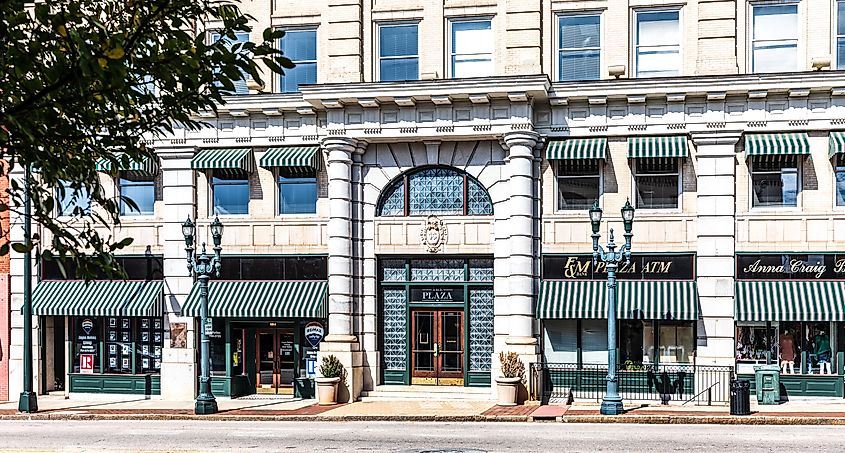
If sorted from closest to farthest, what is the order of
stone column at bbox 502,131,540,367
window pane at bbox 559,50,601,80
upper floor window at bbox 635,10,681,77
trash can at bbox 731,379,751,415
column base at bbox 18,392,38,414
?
1. trash can at bbox 731,379,751,415
2. column base at bbox 18,392,38,414
3. stone column at bbox 502,131,540,367
4. upper floor window at bbox 635,10,681,77
5. window pane at bbox 559,50,601,80

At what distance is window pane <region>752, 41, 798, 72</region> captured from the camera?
29.9m

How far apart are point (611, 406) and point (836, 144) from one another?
30.1ft

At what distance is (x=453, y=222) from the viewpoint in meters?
31.3

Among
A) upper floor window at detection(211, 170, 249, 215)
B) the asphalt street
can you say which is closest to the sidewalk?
the asphalt street

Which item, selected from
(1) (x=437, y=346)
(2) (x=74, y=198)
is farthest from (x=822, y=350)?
(2) (x=74, y=198)

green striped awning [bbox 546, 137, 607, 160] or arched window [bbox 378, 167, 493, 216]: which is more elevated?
green striped awning [bbox 546, 137, 607, 160]

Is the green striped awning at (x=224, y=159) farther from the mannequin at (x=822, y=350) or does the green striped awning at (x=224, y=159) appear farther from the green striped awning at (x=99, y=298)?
the mannequin at (x=822, y=350)

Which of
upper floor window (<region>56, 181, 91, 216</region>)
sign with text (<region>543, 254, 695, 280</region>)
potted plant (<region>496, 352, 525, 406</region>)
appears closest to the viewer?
upper floor window (<region>56, 181, 91, 216</region>)

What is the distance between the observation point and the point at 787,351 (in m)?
29.7

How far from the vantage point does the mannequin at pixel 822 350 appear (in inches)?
1163

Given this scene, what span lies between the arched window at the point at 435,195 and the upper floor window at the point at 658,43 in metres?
A: 5.62

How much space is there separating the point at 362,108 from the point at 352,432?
1071 centimetres

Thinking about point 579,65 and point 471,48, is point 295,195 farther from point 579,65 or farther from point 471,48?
point 579,65

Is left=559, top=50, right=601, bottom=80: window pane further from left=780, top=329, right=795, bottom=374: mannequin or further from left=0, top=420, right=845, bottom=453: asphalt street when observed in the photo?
left=0, top=420, right=845, bottom=453: asphalt street
